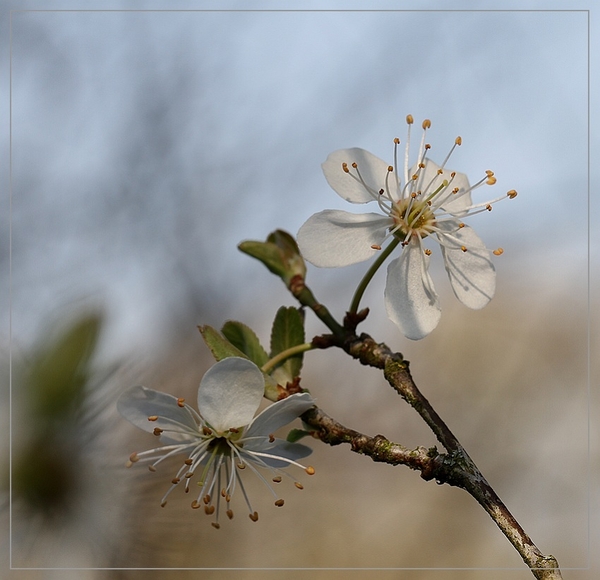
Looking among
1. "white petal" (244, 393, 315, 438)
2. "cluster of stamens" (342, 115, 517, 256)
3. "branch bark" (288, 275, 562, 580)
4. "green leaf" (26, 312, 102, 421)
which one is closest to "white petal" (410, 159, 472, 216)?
"cluster of stamens" (342, 115, 517, 256)

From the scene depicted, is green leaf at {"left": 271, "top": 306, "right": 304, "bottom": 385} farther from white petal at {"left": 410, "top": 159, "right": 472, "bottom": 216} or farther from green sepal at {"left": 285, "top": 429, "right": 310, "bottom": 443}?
white petal at {"left": 410, "top": 159, "right": 472, "bottom": 216}

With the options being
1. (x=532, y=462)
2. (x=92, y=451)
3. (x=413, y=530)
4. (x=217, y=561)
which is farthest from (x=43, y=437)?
(x=532, y=462)

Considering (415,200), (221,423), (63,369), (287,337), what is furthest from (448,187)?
(63,369)

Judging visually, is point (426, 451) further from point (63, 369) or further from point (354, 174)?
point (63, 369)

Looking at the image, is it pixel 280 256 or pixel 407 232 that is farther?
pixel 280 256

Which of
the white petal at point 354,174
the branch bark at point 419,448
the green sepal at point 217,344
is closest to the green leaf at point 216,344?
the green sepal at point 217,344
